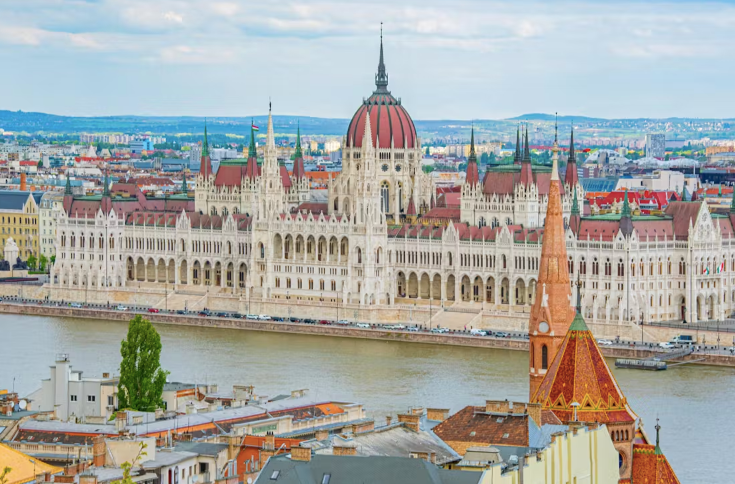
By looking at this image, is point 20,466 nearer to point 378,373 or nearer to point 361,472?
point 361,472

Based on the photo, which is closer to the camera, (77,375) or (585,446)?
(585,446)

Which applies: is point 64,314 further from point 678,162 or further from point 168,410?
point 678,162

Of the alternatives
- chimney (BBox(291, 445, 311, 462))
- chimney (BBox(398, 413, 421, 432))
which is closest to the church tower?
chimney (BBox(398, 413, 421, 432))

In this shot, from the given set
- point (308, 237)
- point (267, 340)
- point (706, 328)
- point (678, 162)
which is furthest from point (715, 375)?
point (678, 162)

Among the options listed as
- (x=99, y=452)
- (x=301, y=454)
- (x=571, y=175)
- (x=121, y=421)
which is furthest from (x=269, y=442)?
(x=571, y=175)

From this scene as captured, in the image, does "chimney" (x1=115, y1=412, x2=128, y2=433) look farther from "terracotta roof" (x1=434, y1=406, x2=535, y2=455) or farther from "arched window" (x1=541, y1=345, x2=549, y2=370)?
"arched window" (x1=541, y1=345, x2=549, y2=370)
